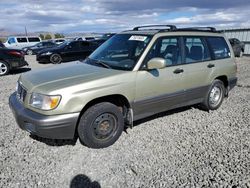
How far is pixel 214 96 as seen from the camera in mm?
5652

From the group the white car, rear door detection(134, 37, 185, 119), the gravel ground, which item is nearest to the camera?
the gravel ground

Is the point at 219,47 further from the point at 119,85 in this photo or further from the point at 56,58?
the point at 56,58

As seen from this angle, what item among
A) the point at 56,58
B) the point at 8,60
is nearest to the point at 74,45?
the point at 56,58

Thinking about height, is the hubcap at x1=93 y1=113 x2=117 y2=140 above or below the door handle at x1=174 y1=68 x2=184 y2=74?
below

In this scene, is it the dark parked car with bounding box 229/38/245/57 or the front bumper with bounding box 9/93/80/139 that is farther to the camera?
the dark parked car with bounding box 229/38/245/57

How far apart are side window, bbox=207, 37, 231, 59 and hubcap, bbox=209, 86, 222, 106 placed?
2.50ft

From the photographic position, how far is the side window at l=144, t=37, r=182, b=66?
4.23 m

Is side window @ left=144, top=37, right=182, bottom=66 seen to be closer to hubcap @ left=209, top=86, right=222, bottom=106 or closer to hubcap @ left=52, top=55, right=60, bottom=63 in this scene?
hubcap @ left=209, top=86, right=222, bottom=106

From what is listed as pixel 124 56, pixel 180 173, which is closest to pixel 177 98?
pixel 124 56

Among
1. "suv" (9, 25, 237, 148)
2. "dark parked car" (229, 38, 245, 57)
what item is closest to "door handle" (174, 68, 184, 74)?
"suv" (9, 25, 237, 148)

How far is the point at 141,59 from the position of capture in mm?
3998

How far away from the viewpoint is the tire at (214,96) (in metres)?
5.40

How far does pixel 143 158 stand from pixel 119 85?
1176mm

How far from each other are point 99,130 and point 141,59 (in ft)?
4.48
